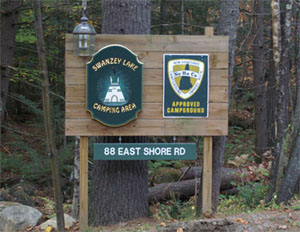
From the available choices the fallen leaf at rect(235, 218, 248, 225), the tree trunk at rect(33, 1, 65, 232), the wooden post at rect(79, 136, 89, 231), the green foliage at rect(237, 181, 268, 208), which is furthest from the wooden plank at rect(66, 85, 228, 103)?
the green foliage at rect(237, 181, 268, 208)

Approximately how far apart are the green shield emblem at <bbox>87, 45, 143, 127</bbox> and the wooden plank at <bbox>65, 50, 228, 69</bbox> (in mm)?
102

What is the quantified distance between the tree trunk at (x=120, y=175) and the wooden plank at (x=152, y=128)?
1.10 feet

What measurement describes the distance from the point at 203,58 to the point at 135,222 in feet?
8.97

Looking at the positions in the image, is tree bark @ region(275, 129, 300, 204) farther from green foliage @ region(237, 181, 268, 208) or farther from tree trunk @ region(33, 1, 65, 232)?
tree trunk @ region(33, 1, 65, 232)

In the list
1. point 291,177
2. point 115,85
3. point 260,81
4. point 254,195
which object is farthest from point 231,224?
point 260,81

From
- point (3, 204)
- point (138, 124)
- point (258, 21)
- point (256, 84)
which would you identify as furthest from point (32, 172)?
point (258, 21)

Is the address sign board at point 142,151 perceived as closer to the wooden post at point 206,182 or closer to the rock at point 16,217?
the wooden post at point 206,182

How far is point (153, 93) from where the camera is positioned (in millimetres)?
5918

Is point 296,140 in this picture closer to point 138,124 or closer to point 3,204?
point 138,124

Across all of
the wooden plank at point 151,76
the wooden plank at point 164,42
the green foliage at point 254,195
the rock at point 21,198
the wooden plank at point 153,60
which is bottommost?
the rock at point 21,198

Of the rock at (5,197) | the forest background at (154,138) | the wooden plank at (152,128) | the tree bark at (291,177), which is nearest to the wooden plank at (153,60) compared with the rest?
the wooden plank at (152,128)

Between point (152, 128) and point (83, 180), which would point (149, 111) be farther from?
point (83, 180)

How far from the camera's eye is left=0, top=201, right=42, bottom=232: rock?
658 cm

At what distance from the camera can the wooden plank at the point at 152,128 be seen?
19.1 feet
